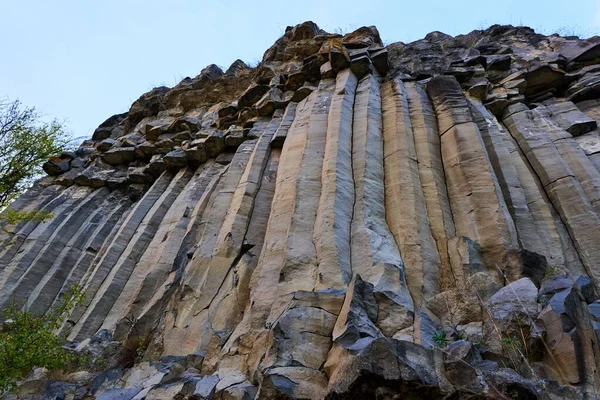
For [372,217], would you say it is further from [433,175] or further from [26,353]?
[26,353]

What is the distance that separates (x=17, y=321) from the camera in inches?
339

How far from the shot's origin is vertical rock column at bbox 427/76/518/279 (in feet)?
25.7

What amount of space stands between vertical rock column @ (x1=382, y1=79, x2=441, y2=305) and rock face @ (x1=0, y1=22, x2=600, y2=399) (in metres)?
0.04

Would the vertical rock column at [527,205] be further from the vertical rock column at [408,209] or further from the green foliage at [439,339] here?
the green foliage at [439,339]

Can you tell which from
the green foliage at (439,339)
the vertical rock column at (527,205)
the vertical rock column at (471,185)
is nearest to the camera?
the green foliage at (439,339)

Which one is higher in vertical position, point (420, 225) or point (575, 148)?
point (575, 148)

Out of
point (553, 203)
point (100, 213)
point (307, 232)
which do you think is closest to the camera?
point (307, 232)

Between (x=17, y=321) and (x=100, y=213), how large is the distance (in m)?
9.48

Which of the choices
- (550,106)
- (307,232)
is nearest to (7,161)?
(307,232)

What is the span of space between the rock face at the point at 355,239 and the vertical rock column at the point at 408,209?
41mm

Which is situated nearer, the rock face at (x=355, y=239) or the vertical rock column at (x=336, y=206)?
the rock face at (x=355, y=239)

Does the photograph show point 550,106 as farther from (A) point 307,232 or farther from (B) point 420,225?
(A) point 307,232

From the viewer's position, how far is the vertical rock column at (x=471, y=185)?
7.83 m

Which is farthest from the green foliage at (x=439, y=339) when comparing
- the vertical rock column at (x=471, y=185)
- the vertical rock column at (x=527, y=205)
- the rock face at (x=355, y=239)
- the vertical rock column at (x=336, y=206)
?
the vertical rock column at (x=527, y=205)
